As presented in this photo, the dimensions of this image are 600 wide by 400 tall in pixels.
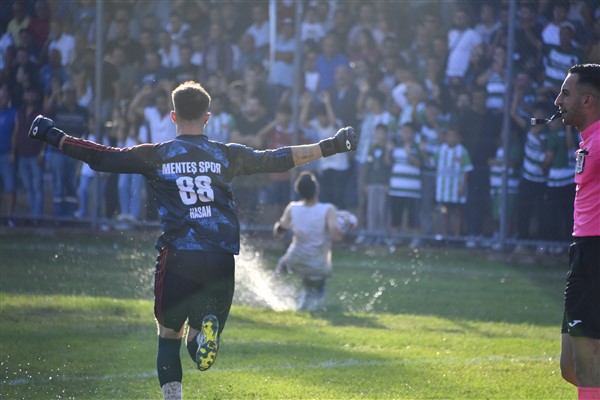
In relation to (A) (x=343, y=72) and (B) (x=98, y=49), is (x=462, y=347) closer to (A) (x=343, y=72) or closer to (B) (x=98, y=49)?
(A) (x=343, y=72)

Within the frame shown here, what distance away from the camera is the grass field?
728cm

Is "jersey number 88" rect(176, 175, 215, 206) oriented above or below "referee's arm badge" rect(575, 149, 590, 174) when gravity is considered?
below

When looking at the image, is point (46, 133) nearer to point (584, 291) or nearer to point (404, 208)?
point (584, 291)

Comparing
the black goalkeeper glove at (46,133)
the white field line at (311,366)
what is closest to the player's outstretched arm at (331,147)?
the black goalkeeper glove at (46,133)

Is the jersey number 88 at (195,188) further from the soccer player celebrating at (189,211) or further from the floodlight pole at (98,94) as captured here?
the floodlight pole at (98,94)

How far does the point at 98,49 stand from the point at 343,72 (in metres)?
3.60

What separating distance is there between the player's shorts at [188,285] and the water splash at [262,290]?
518cm

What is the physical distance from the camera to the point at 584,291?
5254 millimetres

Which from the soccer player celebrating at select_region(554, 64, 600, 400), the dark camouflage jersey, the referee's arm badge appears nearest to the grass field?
the dark camouflage jersey

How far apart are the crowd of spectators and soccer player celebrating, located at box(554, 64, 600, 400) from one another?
28.4ft

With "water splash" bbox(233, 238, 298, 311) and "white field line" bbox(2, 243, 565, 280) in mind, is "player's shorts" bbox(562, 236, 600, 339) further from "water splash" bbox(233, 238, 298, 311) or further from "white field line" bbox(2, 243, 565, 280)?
"white field line" bbox(2, 243, 565, 280)

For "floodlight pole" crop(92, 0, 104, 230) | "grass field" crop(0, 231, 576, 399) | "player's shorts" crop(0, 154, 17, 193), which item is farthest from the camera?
"player's shorts" crop(0, 154, 17, 193)

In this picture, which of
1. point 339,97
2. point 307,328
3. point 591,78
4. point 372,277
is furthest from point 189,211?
point 339,97

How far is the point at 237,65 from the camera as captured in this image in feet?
53.6
